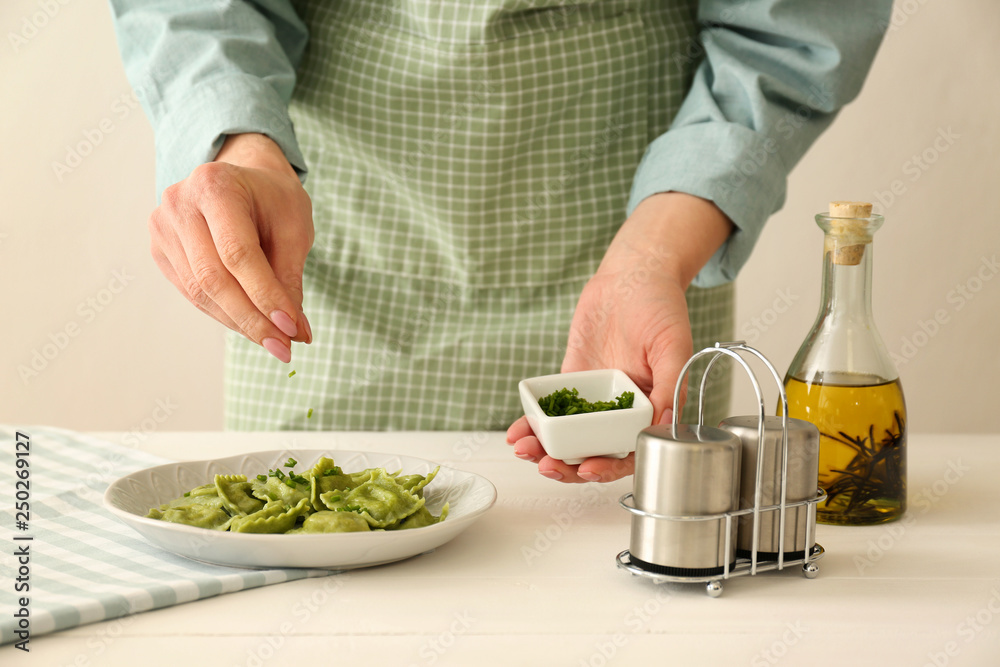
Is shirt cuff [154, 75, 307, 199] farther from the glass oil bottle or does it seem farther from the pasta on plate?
the glass oil bottle

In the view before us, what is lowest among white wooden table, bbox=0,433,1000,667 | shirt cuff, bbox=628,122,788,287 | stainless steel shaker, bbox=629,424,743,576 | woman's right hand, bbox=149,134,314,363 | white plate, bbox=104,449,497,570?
white wooden table, bbox=0,433,1000,667

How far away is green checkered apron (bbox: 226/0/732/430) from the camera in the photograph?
4.21ft

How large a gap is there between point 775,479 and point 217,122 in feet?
2.44

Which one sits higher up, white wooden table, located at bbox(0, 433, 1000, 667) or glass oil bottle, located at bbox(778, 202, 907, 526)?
glass oil bottle, located at bbox(778, 202, 907, 526)

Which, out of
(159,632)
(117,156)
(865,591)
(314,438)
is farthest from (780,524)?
(117,156)

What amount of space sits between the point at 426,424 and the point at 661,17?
71cm

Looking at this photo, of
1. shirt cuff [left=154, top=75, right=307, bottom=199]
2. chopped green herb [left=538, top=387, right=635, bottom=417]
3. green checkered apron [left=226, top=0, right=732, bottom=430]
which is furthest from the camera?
green checkered apron [left=226, top=0, right=732, bottom=430]

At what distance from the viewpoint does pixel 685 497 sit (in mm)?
639

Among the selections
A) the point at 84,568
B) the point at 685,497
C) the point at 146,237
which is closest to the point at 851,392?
the point at 685,497

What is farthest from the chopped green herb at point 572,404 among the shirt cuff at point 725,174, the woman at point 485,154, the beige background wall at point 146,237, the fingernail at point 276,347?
the beige background wall at point 146,237

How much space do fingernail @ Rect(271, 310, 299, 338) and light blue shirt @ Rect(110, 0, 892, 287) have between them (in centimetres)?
34

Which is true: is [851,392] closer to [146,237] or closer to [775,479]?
[775,479]

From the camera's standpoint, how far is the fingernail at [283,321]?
0.79m

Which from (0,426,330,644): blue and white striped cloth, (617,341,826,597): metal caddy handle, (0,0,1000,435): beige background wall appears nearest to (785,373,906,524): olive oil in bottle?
(617,341,826,597): metal caddy handle
